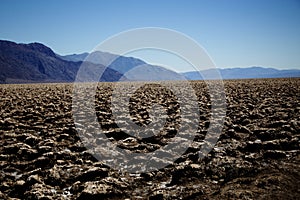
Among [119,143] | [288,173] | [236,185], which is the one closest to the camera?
[236,185]

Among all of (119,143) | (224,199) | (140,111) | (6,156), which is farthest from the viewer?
(140,111)

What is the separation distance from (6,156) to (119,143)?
174 centimetres

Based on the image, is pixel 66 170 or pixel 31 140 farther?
pixel 31 140

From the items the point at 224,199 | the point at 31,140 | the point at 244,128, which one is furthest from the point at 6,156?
the point at 244,128

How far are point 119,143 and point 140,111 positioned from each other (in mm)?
3475

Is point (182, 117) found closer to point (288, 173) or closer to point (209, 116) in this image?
point (209, 116)

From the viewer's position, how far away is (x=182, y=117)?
6.93 m

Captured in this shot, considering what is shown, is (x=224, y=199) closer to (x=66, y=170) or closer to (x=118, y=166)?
(x=118, y=166)

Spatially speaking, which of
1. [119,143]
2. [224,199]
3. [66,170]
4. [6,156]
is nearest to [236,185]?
[224,199]

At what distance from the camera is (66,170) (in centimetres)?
347

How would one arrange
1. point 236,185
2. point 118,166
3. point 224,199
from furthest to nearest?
point 118,166 → point 236,185 → point 224,199

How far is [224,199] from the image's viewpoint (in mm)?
2609

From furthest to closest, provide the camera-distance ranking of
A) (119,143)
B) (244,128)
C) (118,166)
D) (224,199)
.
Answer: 1. (244,128)
2. (119,143)
3. (118,166)
4. (224,199)

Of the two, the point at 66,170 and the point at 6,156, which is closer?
the point at 66,170
